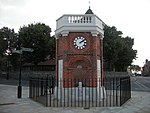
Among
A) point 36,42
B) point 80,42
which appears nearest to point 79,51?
point 80,42

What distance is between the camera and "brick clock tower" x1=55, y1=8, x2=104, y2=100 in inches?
755

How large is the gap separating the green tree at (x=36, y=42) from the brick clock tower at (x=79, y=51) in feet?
92.0

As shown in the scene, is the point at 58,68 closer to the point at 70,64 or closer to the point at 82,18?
the point at 70,64

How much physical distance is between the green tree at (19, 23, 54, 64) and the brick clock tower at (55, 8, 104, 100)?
1104 inches

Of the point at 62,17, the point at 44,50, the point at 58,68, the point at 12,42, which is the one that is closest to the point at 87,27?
the point at 62,17

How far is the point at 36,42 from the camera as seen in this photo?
47438mm

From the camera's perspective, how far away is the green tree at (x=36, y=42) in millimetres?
47000

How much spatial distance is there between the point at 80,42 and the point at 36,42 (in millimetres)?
29165

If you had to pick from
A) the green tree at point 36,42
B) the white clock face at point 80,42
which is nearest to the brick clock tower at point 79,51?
the white clock face at point 80,42

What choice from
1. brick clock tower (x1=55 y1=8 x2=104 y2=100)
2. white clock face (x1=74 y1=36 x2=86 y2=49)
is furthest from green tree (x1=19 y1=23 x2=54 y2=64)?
white clock face (x1=74 y1=36 x2=86 y2=49)

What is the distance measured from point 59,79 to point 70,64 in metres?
1.48

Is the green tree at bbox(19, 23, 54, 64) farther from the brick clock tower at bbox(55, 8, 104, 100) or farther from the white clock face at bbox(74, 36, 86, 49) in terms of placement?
the white clock face at bbox(74, 36, 86, 49)

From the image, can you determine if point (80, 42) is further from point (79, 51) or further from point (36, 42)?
point (36, 42)

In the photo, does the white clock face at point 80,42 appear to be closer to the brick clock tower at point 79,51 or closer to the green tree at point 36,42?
the brick clock tower at point 79,51
